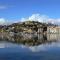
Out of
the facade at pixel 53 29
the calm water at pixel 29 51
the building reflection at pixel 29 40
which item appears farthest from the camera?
the facade at pixel 53 29

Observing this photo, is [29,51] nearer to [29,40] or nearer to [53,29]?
[29,40]

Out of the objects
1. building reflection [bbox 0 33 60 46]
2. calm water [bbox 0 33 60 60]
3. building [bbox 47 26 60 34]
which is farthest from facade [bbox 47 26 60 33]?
calm water [bbox 0 33 60 60]

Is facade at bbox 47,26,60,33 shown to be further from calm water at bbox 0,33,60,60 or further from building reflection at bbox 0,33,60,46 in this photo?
calm water at bbox 0,33,60,60

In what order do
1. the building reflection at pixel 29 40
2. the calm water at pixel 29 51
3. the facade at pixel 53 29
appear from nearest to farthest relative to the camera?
the calm water at pixel 29 51
the building reflection at pixel 29 40
the facade at pixel 53 29

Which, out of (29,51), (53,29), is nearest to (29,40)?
(29,51)

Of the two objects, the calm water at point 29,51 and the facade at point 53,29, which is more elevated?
the facade at point 53,29

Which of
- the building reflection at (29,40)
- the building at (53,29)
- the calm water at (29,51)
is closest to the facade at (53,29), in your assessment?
the building at (53,29)

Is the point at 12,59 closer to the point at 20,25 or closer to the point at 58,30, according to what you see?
the point at 20,25

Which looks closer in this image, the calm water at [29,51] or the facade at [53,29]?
the calm water at [29,51]

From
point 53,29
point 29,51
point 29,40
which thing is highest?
point 53,29

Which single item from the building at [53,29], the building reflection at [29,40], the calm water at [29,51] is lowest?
the calm water at [29,51]

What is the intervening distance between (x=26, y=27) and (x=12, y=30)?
5722mm

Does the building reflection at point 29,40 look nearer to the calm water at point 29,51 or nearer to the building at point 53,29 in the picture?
the calm water at point 29,51

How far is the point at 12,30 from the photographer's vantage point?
71.5 meters
